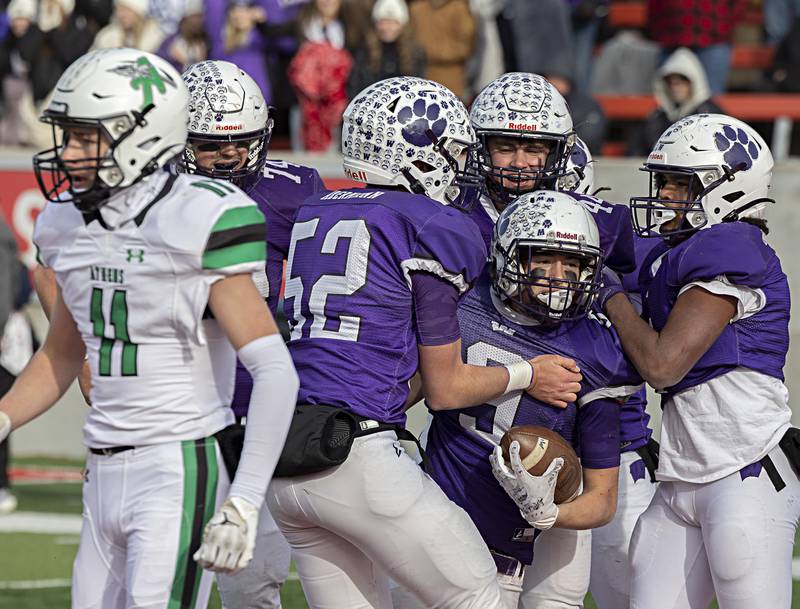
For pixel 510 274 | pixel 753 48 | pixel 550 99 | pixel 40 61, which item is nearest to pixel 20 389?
pixel 510 274

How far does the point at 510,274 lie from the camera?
3678 mm

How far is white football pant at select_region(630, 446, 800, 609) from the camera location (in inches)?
144

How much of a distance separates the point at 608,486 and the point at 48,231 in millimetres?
1631

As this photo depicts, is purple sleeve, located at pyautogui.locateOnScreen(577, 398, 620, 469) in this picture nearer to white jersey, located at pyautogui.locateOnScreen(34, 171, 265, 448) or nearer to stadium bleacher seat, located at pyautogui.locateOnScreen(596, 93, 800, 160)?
white jersey, located at pyautogui.locateOnScreen(34, 171, 265, 448)

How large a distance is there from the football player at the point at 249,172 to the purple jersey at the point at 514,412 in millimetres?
792

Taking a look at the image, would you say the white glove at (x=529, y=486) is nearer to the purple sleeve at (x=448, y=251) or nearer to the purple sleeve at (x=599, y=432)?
the purple sleeve at (x=599, y=432)

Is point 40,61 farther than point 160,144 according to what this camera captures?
Yes

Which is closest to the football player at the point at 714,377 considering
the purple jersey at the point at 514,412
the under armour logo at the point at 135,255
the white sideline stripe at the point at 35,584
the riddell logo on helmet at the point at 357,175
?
the purple jersey at the point at 514,412

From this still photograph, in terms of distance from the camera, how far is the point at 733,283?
3680 millimetres

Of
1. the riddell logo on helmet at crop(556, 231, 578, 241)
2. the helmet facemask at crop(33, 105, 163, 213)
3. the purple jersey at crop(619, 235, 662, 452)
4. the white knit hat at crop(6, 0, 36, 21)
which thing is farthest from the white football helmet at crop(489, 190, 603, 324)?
the white knit hat at crop(6, 0, 36, 21)

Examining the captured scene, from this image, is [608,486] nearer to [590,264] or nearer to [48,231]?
[590,264]

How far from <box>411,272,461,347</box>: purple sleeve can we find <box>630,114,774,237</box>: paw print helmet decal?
30.3 inches

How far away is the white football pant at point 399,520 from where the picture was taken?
338 cm

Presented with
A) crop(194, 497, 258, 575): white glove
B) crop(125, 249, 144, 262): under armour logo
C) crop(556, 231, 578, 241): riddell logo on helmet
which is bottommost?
crop(194, 497, 258, 575): white glove
